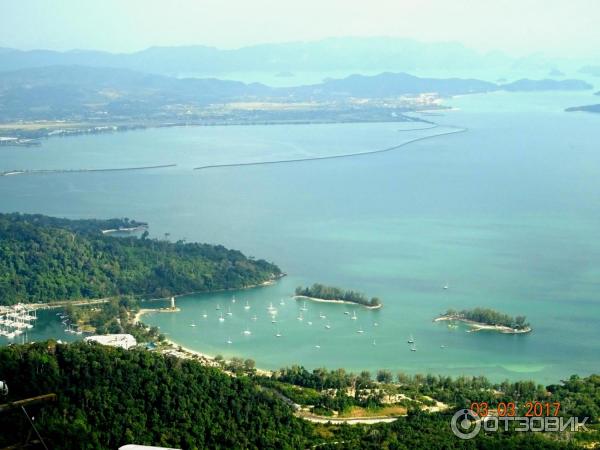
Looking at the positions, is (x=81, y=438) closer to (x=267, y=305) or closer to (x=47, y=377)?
(x=47, y=377)

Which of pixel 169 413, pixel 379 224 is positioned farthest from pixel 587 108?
pixel 169 413

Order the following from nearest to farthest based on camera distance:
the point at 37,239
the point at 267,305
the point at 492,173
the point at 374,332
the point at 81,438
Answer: the point at 81,438 < the point at 374,332 < the point at 267,305 < the point at 37,239 < the point at 492,173

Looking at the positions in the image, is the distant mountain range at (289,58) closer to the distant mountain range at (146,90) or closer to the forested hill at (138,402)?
the distant mountain range at (146,90)

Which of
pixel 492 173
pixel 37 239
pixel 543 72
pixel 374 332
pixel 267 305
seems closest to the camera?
pixel 374 332

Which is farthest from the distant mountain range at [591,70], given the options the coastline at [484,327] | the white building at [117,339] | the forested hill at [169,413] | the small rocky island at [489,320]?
the forested hill at [169,413]

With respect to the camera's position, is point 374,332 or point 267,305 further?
point 267,305

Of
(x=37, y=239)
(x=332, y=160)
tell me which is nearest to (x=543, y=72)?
(x=332, y=160)
